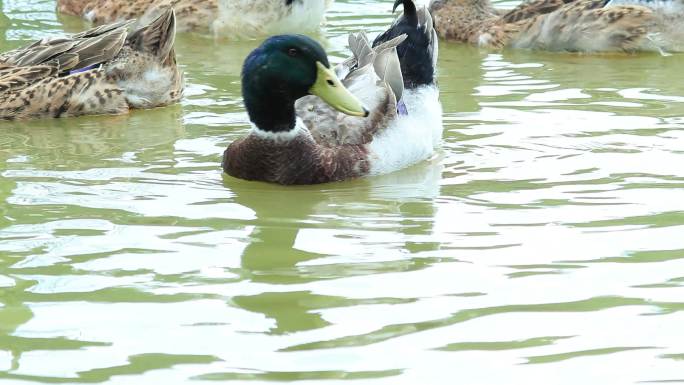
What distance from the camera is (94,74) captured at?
1051 centimetres

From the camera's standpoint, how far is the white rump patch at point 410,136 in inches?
335

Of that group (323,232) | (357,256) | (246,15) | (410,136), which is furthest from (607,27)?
(357,256)

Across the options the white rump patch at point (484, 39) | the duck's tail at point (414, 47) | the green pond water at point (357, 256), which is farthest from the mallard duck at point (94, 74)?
the white rump patch at point (484, 39)

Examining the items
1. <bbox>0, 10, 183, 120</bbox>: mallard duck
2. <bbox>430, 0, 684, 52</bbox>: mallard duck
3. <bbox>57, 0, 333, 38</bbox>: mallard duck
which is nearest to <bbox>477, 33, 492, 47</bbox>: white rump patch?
<bbox>430, 0, 684, 52</bbox>: mallard duck

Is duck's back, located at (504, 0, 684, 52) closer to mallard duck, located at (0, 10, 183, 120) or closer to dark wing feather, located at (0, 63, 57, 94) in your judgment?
mallard duck, located at (0, 10, 183, 120)

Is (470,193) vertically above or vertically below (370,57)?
below

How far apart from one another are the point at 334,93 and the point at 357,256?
5.63 ft

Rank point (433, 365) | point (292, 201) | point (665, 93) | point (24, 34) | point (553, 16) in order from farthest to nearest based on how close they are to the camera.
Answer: point (24, 34), point (553, 16), point (665, 93), point (292, 201), point (433, 365)

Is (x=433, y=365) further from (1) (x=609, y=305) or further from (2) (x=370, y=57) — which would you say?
(2) (x=370, y=57)

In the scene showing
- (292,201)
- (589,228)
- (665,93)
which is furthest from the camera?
(665,93)

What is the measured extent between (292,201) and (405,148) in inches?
41.0

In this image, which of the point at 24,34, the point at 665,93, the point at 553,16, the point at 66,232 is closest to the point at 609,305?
the point at 66,232

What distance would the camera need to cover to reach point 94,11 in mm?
14586

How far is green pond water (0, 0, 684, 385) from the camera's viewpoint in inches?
212
